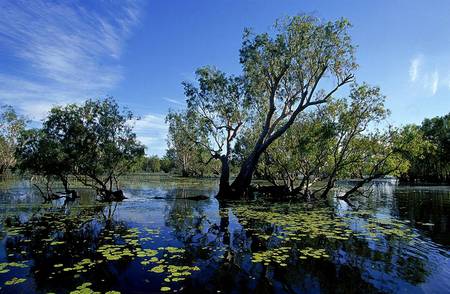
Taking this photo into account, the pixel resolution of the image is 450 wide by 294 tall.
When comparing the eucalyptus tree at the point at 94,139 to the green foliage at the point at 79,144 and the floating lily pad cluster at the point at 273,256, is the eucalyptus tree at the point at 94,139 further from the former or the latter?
the floating lily pad cluster at the point at 273,256

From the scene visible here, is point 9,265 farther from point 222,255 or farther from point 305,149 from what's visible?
point 305,149

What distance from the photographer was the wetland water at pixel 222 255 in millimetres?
9648

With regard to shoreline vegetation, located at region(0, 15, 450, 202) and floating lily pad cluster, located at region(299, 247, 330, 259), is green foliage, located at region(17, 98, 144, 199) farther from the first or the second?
floating lily pad cluster, located at region(299, 247, 330, 259)

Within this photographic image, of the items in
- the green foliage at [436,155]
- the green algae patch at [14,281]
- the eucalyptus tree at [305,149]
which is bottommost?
the green algae patch at [14,281]

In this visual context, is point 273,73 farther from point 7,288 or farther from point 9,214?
point 7,288

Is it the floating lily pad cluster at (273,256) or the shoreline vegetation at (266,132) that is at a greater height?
the shoreline vegetation at (266,132)

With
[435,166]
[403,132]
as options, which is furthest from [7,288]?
[435,166]

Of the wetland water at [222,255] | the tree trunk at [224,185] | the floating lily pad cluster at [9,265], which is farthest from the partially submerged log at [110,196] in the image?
the floating lily pad cluster at [9,265]

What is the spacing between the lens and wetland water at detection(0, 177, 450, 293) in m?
9.65

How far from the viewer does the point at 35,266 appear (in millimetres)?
11016

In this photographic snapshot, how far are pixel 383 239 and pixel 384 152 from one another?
23544 millimetres

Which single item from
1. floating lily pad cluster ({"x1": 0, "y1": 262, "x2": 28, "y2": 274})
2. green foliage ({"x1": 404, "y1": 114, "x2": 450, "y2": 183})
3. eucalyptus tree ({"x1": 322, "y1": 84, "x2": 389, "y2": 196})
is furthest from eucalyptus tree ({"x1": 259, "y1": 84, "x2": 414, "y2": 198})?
green foliage ({"x1": 404, "y1": 114, "x2": 450, "y2": 183})

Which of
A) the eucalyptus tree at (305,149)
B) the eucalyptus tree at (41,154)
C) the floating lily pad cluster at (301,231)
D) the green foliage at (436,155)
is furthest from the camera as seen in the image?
the green foliage at (436,155)

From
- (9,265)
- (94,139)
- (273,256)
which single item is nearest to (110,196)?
(94,139)
